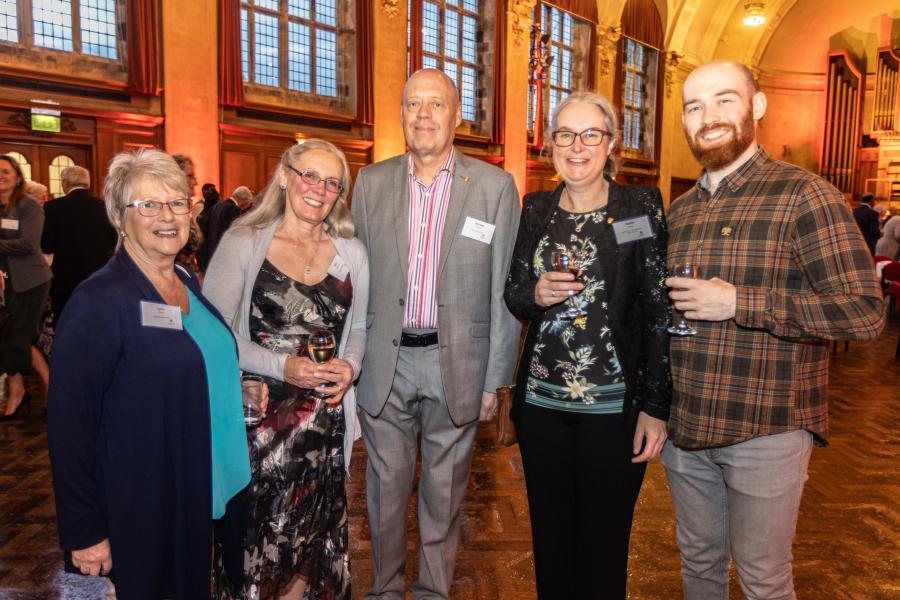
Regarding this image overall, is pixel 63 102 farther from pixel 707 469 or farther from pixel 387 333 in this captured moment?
pixel 707 469

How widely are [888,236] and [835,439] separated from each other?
6.90 m

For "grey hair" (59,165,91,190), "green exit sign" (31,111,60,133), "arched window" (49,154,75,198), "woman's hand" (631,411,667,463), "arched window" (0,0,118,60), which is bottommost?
"woman's hand" (631,411,667,463)

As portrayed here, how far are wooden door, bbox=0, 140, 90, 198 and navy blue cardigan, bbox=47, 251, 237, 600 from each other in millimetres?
8564

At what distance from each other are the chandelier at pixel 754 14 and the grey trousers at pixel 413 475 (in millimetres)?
20978

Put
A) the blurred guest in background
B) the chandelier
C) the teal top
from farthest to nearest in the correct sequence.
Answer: the chandelier
the blurred guest in background
the teal top

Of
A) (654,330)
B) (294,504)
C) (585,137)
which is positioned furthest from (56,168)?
(654,330)

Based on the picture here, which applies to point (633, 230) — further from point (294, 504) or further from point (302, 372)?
point (294, 504)

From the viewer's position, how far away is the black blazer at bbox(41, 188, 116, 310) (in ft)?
17.4

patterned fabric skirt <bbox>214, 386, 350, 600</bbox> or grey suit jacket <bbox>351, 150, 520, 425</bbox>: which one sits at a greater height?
grey suit jacket <bbox>351, 150, 520, 425</bbox>

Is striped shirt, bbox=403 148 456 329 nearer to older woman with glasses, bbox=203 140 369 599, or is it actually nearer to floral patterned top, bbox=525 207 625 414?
older woman with glasses, bbox=203 140 369 599

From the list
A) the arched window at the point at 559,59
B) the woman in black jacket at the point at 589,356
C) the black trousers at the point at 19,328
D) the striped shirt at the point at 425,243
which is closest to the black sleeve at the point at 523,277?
the woman in black jacket at the point at 589,356

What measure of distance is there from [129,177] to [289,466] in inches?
39.3

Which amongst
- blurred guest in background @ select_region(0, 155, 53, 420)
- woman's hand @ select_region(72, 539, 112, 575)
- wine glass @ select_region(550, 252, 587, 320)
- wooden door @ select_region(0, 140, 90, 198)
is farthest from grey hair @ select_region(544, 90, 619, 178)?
wooden door @ select_region(0, 140, 90, 198)

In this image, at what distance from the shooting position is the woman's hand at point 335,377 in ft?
6.65
